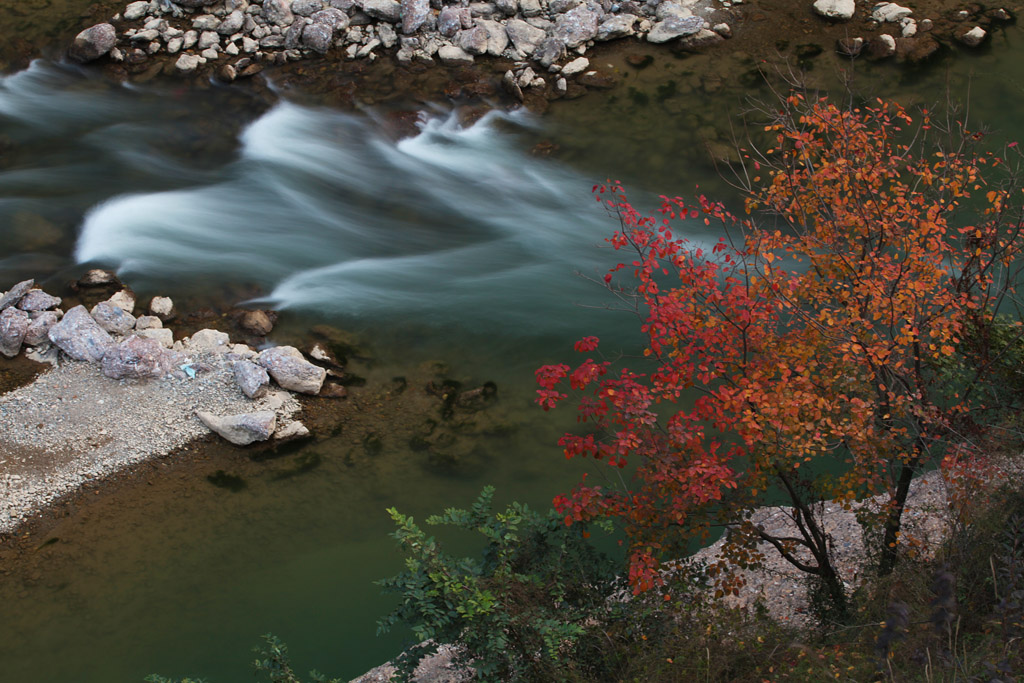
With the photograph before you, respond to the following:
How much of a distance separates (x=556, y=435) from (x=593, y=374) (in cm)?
412

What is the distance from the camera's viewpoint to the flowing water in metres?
8.93

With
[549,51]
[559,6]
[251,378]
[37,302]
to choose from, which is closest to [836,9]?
[559,6]

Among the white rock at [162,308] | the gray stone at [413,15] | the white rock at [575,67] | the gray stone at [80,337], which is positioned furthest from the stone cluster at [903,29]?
the gray stone at [80,337]

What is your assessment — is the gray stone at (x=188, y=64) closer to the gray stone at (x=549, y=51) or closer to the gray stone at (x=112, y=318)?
the gray stone at (x=549, y=51)

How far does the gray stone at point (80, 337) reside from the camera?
36.7 ft

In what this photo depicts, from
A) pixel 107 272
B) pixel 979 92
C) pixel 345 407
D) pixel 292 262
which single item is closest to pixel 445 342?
pixel 345 407

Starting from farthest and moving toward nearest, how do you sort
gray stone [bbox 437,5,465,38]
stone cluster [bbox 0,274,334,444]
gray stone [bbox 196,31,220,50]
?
1. gray stone [bbox 196,31,220,50]
2. gray stone [bbox 437,5,465,38]
3. stone cluster [bbox 0,274,334,444]

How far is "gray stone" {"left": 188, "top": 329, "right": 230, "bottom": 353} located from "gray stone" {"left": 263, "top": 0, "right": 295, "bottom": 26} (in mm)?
8643

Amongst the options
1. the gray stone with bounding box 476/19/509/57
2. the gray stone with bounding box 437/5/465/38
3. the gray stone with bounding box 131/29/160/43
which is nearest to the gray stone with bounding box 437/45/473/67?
the gray stone with bounding box 437/5/465/38

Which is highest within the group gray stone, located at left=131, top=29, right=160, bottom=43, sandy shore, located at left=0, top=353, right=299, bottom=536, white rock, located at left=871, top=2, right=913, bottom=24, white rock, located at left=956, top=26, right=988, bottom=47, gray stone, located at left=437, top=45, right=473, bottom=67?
white rock, located at left=871, top=2, right=913, bottom=24

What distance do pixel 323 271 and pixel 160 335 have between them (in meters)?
2.72

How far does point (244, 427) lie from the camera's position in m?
10.3

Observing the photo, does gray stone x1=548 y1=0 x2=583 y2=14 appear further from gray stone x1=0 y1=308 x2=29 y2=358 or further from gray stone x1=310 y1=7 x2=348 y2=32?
gray stone x1=0 y1=308 x2=29 y2=358

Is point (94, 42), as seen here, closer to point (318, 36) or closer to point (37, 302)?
point (318, 36)
